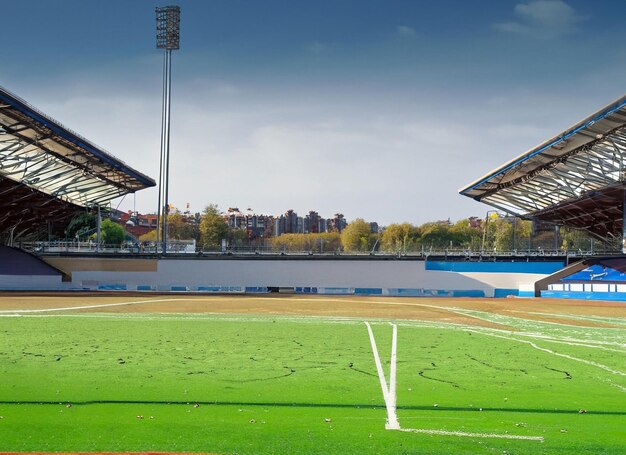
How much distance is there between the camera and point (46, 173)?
2500 inches

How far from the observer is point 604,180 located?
60719mm

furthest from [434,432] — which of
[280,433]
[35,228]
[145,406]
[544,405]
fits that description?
[35,228]

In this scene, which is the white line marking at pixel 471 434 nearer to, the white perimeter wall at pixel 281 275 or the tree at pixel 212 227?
the white perimeter wall at pixel 281 275

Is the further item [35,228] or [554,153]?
[35,228]

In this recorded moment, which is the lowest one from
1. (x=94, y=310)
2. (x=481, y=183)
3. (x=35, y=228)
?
(x=94, y=310)

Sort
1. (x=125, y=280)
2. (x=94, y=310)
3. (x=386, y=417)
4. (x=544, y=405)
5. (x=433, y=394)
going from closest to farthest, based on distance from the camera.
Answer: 1. (x=386, y=417)
2. (x=544, y=405)
3. (x=433, y=394)
4. (x=94, y=310)
5. (x=125, y=280)

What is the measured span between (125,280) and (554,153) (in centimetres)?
4770

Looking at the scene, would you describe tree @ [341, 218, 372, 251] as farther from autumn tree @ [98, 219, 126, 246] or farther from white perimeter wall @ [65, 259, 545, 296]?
white perimeter wall @ [65, 259, 545, 296]

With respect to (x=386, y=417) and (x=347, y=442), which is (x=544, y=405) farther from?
(x=347, y=442)

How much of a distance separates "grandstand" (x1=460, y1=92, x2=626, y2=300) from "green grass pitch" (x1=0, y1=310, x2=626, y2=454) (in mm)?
32446

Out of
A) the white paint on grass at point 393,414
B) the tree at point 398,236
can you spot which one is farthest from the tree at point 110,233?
the white paint on grass at point 393,414

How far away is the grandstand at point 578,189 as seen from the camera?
51.3m

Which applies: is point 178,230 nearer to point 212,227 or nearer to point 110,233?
point 212,227

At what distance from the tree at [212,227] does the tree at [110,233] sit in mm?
16535
